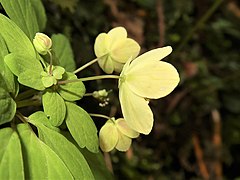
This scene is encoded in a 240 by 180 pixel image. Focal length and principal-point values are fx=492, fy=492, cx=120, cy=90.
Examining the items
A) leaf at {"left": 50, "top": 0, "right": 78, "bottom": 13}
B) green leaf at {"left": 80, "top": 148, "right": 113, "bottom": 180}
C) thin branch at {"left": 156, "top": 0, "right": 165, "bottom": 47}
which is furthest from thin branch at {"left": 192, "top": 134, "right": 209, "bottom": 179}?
green leaf at {"left": 80, "top": 148, "right": 113, "bottom": 180}

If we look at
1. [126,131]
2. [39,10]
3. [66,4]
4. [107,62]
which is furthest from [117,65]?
[66,4]

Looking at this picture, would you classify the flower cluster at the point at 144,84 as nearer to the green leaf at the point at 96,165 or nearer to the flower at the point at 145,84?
the flower at the point at 145,84

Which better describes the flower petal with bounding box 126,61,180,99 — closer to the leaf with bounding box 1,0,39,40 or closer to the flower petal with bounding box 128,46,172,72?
the flower petal with bounding box 128,46,172,72

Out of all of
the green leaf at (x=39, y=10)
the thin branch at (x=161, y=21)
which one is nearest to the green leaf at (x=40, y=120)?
the green leaf at (x=39, y=10)

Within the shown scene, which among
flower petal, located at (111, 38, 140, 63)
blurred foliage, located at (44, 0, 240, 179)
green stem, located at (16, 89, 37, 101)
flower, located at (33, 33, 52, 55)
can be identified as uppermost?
flower, located at (33, 33, 52, 55)

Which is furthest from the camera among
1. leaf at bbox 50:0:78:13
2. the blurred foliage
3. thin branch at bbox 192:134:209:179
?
thin branch at bbox 192:134:209:179

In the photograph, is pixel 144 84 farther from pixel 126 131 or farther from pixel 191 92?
pixel 191 92

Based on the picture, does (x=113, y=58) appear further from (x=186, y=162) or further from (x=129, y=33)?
(x=186, y=162)
